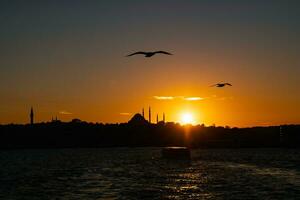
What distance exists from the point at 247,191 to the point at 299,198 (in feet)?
24.1

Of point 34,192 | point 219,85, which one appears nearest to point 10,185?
point 34,192

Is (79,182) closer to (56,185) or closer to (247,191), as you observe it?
(56,185)

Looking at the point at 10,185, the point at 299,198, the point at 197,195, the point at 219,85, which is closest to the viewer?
the point at 299,198

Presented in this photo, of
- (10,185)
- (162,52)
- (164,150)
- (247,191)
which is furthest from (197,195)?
(164,150)

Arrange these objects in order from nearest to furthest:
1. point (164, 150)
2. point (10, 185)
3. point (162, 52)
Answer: point (162, 52)
point (10, 185)
point (164, 150)

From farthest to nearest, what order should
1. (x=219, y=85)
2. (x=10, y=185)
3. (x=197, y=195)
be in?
1. (x=10, y=185)
2. (x=219, y=85)
3. (x=197, y=195)

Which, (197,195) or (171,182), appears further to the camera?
(171,182)

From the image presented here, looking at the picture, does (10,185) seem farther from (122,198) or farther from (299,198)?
(299,198)

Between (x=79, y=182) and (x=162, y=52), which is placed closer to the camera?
(x=162, y=52)

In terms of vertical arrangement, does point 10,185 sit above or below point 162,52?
below

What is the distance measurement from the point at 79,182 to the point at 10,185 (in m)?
7.84

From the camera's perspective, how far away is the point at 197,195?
55.5 metres

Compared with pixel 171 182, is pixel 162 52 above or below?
above

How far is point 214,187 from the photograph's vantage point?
62.9 m
